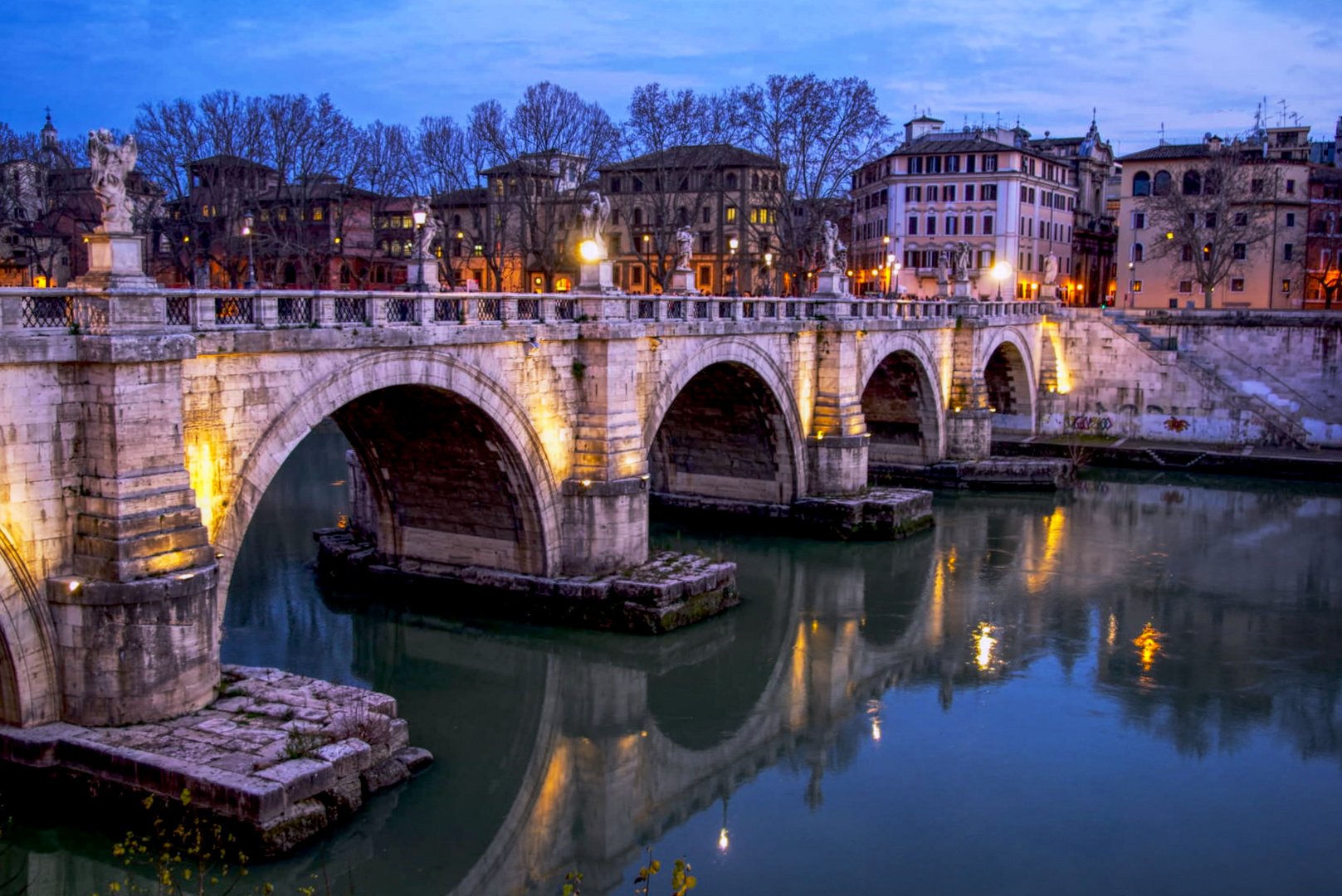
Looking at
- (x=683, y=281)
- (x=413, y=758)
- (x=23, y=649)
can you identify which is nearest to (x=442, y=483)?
(x=683, y=281)

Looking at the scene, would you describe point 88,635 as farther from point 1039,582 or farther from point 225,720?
point 1039,582

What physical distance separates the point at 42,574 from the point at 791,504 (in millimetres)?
16486

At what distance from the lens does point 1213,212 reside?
149 ft

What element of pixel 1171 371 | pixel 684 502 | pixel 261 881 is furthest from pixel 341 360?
pixel 1171 371

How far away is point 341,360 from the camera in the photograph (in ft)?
48.4

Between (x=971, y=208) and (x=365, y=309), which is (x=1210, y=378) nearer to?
(x=971, y=208)

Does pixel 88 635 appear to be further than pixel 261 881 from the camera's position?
Yes

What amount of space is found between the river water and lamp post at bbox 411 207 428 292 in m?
5.43

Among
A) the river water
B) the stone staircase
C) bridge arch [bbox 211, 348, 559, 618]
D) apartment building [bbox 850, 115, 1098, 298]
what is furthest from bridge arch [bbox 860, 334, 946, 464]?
apartment building [bbox 850, 115, 1098, 298]

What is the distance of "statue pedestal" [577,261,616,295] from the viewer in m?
19.0

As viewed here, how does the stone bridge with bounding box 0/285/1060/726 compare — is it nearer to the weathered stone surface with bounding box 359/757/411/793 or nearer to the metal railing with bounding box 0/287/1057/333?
the metal railing with bounding box 0/287/1057/333

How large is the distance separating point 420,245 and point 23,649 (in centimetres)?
767

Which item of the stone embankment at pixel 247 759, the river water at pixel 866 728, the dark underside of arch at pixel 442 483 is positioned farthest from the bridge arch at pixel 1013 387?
the stone embankment at pixel 247 759

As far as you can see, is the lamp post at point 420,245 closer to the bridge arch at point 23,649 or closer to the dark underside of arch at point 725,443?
the bridge arch at point 23,649
